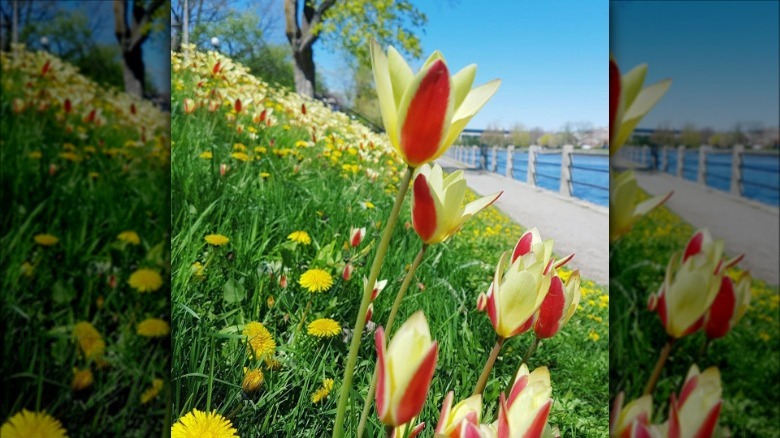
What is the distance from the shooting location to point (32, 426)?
128 centimetres

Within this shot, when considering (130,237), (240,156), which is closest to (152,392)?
(130,237)

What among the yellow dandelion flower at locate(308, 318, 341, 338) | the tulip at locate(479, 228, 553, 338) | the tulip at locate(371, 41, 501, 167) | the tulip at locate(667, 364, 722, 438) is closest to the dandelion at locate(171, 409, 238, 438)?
the yellow dandelion flower at locate(308, 318, 341, 338)

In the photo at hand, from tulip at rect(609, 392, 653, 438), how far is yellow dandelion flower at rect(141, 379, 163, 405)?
101cm

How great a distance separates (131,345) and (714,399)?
1.17m

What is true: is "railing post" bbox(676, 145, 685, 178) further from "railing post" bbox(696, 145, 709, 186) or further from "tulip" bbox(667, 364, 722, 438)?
"tulip" bbox(667, 364, 722, 438)

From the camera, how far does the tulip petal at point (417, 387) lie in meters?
0.94

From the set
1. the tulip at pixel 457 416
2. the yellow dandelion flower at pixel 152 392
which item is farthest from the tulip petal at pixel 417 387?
the yellow dandelion flower at pixel 152 392

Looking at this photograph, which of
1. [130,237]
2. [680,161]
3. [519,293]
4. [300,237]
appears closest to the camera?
[680,161]

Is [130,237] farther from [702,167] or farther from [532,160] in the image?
[702,167]

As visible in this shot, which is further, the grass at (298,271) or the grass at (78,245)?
the grass at (298,271)

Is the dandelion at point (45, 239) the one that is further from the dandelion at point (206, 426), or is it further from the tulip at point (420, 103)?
the tulip at point (420, 103)

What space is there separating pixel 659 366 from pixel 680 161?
31 centimetres

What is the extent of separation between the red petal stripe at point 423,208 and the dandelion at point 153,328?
0.76 m

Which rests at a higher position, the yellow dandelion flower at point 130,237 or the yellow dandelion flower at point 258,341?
the yellow dandelion flower at point 130,237
